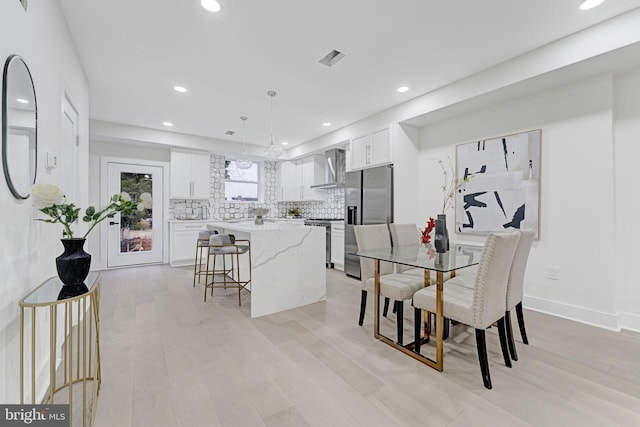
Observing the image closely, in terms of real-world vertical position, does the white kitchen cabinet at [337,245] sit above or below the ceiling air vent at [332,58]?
below

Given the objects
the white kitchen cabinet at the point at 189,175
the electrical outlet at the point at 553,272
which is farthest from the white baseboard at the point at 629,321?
the white kitchen cabinet at the point at 189,175

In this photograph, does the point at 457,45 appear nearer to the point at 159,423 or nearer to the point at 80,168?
the point at 159,423

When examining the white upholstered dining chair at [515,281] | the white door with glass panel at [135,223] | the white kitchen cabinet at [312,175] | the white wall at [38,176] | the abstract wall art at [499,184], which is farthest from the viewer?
the white kitchen cabinet at [312,175]

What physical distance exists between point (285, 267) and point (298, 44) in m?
2.24

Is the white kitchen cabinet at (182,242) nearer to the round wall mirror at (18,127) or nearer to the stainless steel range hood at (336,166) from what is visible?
the stainless steel range hood at (336,166)

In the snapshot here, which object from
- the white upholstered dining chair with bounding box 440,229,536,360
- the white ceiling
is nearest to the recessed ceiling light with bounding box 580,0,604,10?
the white ceiling

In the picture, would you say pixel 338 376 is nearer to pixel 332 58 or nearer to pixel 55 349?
pixel 55 349

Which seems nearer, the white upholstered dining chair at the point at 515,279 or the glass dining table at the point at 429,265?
the glass dining table at the point at 429,265

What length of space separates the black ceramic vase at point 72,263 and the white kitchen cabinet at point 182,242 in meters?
4.00

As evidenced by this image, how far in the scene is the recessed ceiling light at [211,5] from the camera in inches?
79.1

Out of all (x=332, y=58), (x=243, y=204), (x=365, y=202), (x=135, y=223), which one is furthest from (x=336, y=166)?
(x=135, y=223)

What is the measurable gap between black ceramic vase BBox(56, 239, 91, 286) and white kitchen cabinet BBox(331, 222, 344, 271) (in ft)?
12.6

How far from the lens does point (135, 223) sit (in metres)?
5.29

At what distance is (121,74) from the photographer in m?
3.08
